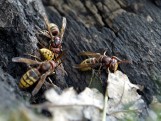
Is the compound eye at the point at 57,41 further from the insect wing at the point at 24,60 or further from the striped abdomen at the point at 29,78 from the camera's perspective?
the striped abdomen at the point at 29,78

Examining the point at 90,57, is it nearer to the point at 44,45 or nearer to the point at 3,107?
the point at 44,45

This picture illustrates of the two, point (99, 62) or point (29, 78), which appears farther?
point (99, 62)

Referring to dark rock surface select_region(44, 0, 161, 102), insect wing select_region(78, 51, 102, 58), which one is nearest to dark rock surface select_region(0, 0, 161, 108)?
dark rock surface select_region(44, 0, 161, 102)

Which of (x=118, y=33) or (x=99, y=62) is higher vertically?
(x=118, y=33)

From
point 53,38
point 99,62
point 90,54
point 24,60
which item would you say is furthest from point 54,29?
point 24,60

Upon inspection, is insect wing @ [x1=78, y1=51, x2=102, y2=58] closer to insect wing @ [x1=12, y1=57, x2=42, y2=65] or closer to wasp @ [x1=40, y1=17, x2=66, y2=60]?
wasp @ [x1=40, y1=17, x2=66, y2=60]

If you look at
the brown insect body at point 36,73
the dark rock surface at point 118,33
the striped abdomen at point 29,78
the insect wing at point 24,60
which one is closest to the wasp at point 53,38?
the dark rock surface at point 118,33

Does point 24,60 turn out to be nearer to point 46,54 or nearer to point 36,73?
point 36,73
